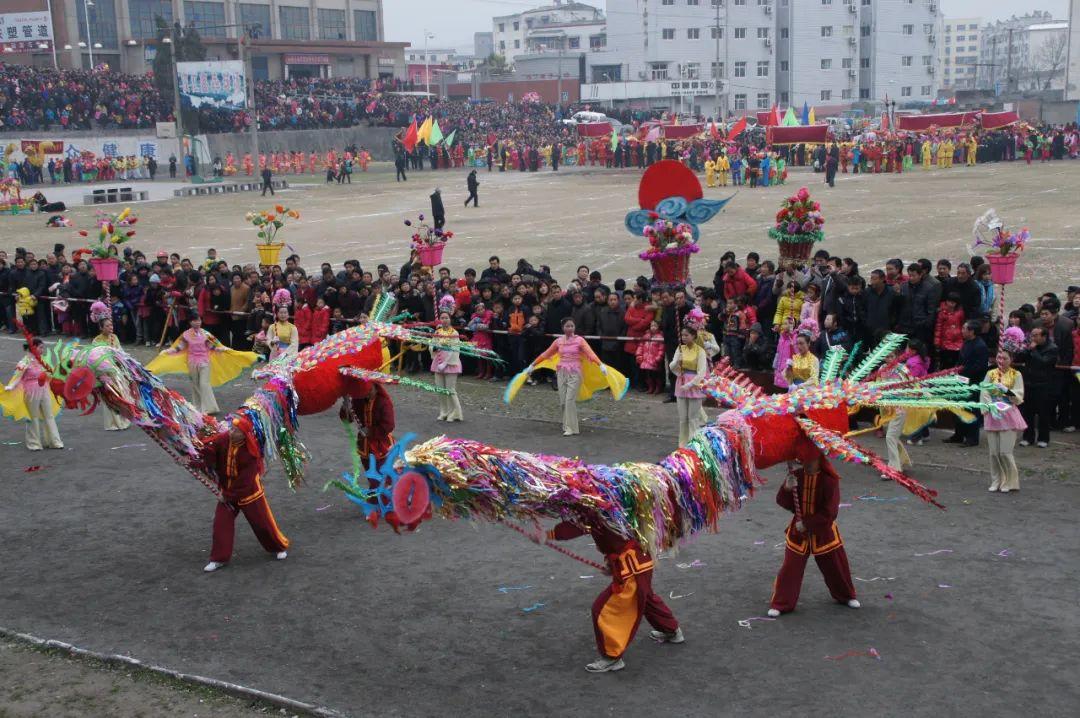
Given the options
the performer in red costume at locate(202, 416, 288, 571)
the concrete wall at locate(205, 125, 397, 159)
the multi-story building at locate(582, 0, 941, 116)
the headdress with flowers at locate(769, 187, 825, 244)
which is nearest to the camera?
the performer in red costume at locate(202, 416, 288, 571)

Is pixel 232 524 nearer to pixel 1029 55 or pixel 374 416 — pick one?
pixel 374 416

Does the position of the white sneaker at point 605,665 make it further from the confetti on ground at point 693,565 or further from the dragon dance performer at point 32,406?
the dragon dance performer at point 32,406

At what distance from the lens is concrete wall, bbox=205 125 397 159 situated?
2090 inches

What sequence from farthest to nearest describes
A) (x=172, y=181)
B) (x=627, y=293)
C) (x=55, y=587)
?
(x=172, y=181), (x=627, y=293), (x=55, y=587)

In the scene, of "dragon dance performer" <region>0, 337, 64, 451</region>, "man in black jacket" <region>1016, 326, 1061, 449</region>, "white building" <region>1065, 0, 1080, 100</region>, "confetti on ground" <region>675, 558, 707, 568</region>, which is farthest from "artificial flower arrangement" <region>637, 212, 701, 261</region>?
"white building" <region>1065, 0, 1080, 100</region>

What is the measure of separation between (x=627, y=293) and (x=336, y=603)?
7.60 metres

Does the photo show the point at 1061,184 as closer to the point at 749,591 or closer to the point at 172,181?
the point at 749,591

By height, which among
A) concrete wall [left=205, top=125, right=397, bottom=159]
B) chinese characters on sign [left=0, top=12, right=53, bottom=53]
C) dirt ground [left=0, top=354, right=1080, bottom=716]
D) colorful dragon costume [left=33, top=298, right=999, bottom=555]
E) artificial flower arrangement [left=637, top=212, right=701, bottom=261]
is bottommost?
dirt ground [left=0, top=354, right=1080, bottom=716]

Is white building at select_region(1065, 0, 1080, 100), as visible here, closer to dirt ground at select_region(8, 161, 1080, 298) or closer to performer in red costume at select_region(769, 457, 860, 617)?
dirt ground at select_region(8, 161, 1080, 298)

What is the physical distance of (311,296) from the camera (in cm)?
1675

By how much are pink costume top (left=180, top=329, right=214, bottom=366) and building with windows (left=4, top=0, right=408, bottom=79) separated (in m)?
44.4

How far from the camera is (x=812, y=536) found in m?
7.71

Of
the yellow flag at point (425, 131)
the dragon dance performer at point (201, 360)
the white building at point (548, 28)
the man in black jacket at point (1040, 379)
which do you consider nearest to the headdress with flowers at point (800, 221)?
the man in black jacket at point (1040, 379)

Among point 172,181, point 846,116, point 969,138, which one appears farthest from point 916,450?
point 846,116
